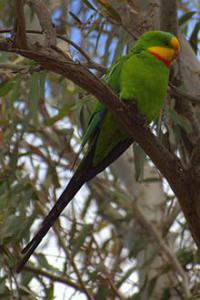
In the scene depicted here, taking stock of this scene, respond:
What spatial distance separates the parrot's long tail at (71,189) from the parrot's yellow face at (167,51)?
0.95 feet

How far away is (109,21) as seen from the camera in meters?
2.38

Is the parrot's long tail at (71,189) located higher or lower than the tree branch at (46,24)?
lower

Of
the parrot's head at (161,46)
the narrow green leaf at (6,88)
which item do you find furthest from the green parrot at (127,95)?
the narrow green leaf at (6,88)

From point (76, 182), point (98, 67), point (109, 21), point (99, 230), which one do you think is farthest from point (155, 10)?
point (99, 230)

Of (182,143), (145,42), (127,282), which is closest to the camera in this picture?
(145,42)

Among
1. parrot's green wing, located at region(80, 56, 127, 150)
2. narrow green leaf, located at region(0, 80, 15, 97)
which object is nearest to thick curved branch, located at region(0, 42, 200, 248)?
parrot's green wing, located at region(80, 56, 127, 150)

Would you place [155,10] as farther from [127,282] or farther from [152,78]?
[127,282]

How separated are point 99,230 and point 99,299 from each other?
0.85m

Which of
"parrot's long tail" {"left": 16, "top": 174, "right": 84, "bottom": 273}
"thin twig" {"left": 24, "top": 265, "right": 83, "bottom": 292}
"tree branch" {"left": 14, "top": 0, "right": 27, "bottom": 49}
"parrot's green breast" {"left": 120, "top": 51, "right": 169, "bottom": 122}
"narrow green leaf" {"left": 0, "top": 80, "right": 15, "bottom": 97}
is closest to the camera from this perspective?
"tree branch" {"left": 14, "top": 0, "right": 27, "bottom": 49}

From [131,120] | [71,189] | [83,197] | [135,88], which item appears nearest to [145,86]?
[135,88]

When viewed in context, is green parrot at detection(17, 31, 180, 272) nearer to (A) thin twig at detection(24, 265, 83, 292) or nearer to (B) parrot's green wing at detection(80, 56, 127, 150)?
(B) parrot's green wing at detection(80, 56, 127, 150)

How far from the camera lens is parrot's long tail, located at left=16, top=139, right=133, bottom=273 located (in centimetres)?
181

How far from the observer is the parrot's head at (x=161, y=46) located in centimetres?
212

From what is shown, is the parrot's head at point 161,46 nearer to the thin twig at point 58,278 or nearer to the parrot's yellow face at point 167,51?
the parrot's yellow face at point 167,51
